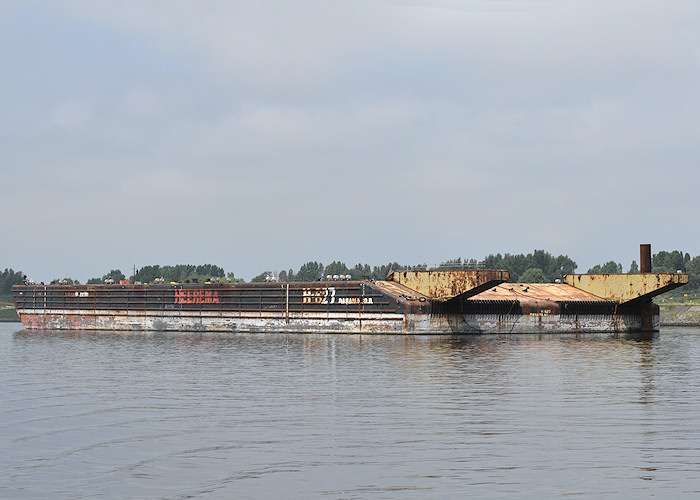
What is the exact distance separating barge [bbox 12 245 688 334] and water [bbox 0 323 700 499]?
Answer: 37404mm

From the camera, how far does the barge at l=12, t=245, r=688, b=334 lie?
95062 mm

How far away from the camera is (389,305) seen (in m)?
94.9

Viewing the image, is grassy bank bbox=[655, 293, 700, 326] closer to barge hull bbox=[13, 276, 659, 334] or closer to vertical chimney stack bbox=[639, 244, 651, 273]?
barge hull bbox=[13, 276, 659, 334]

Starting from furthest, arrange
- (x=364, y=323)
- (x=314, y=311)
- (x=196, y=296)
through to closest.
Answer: (x=196, y=296) → (x=314, y=311) → (x=364, y=323)

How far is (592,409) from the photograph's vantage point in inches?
1329

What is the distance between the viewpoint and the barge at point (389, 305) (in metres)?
95.1

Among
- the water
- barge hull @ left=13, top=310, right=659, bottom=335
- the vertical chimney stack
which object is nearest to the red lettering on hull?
barge hull @ left=13, top=310, right=659, bottom=335

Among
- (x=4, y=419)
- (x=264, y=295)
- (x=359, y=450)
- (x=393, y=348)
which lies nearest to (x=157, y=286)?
(x=264, y=295)

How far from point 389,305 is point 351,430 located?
Answer: 217 ft

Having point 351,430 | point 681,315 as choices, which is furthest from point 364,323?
point 681,315

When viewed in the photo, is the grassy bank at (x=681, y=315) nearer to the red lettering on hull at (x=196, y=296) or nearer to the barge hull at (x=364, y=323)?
the barge hull at (x=364, y=323)

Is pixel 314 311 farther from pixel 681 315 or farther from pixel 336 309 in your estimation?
pixel 681 315

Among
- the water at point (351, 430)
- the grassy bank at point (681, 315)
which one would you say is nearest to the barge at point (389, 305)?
the water at point (351, 430)

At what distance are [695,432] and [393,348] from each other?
45.4 m
